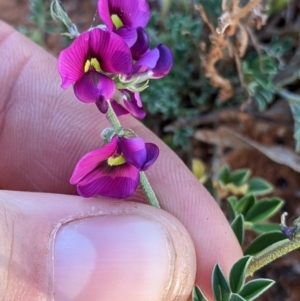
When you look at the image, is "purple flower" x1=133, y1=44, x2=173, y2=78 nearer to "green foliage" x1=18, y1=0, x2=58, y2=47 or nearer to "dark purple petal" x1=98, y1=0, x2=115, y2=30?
"dark purple petal" x1=98, y1=0, x2=115, y2=30

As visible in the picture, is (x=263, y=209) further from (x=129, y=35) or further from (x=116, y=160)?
(x=129, y=35)

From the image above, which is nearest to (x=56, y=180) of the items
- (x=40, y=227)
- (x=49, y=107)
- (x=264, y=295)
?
(x=49, y=107)

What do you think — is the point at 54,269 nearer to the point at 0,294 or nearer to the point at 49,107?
the point at 0,294

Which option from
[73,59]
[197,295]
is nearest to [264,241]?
[197,295]

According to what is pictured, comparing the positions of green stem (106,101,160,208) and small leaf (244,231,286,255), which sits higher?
green stem (106,101,160,208)

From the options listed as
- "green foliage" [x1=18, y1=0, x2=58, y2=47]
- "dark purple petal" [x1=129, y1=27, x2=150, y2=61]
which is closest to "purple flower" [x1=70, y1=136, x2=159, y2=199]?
"dark purple petal" [x1=129, y1=27, x2=150, y2=61]

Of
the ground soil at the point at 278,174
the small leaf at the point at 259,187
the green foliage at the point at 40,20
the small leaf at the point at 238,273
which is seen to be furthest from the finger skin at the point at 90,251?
the green foliage at the point at 40,20
